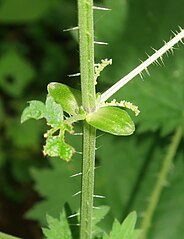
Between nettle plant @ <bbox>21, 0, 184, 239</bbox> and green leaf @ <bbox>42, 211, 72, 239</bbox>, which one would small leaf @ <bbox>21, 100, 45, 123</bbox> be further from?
green leaf @ <bbox>42, 211, 72, 239</bbox>

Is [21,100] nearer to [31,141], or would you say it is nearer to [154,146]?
[31,141]

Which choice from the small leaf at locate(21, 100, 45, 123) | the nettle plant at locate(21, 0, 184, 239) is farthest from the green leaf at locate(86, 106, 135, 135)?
the small leaf at locate(21, 100, 45, 123)

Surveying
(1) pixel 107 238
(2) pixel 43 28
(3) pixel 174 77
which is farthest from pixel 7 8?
(1) pixel 107 238

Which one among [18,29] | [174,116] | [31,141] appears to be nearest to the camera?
[174,116]

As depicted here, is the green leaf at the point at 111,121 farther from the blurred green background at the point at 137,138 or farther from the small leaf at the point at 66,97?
the blurred green background at the point at 137,138

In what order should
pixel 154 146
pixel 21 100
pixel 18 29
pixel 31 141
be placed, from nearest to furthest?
pixel 154 146, pixel 31 141, pixel 21 100, pixel 18 29

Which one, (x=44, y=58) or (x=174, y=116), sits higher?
(x=44, y=58)

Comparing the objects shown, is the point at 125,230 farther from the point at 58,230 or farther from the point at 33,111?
A: the point at 33,111
